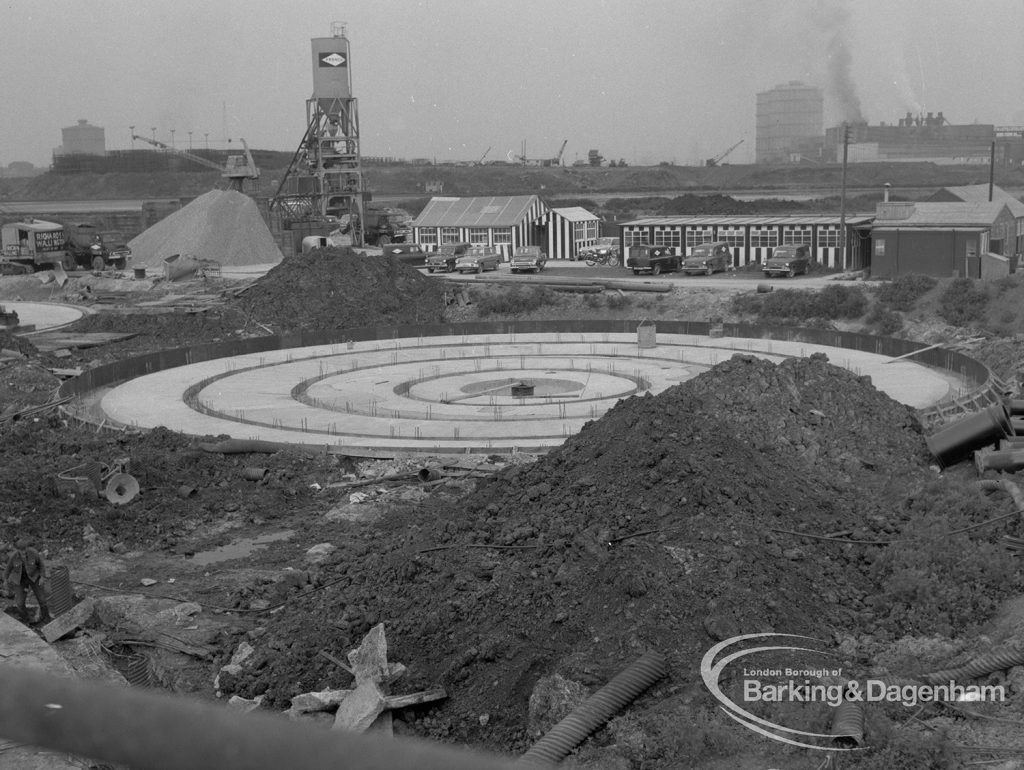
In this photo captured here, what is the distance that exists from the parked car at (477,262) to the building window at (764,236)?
Answer: 1311 cm

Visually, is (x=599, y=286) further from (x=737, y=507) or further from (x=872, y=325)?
(x=737, y=507)

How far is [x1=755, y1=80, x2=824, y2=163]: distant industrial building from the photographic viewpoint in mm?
179250

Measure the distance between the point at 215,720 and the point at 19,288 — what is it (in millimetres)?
62850

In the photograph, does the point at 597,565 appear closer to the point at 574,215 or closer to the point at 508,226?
the point at 508,226

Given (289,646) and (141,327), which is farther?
(141,327)

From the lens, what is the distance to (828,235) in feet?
184

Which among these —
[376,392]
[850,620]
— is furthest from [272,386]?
[850,620]

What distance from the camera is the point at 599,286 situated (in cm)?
5041

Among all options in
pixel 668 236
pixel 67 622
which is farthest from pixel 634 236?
pixel 67 622

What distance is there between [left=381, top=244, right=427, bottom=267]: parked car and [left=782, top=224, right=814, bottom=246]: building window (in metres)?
19.7

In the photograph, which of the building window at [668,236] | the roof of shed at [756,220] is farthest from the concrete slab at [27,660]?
the building window at [668,236]

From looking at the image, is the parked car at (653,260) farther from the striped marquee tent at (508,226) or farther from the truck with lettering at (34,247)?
the truck with lettering at (34,247)

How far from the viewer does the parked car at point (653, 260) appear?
55188 mm

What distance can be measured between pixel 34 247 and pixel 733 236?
37950mm
